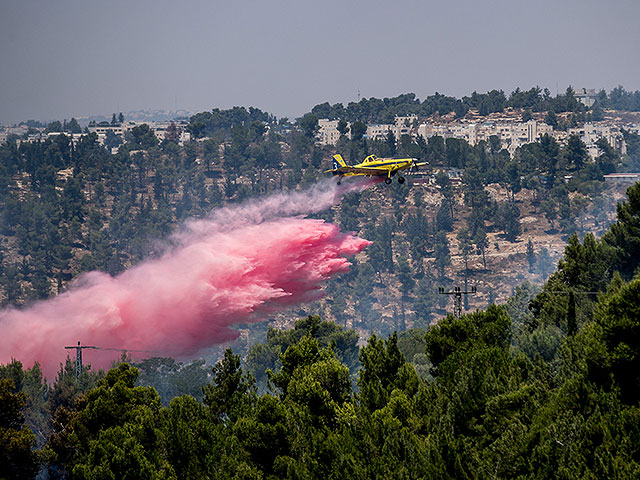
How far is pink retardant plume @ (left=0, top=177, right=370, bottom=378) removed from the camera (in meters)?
79.9

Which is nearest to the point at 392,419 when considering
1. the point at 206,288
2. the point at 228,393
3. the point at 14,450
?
the point at 228,393

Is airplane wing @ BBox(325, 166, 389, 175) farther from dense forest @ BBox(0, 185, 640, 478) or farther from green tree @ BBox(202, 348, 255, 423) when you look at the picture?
green tree @ BBox(202, 348, 255, 423)

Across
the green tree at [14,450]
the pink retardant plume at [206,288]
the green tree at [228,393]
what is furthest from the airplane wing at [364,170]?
the green tree at [14,450]

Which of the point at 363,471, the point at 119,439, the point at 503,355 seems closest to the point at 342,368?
the point at 503,355

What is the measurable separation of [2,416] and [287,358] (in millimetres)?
15240

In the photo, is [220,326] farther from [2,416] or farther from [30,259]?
[30,259]

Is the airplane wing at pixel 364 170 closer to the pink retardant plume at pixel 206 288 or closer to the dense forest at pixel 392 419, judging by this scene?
the pink retardant plume at pixel 206 288

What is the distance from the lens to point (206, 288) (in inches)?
3187

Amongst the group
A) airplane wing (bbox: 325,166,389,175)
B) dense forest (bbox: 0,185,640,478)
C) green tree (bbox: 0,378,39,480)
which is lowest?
green tree (bbox: 0,378,39,480)

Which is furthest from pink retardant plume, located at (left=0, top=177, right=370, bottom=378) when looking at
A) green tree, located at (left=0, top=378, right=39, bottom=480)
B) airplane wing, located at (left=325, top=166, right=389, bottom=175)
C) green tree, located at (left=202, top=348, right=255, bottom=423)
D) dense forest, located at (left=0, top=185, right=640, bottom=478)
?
green tree, located at (left=0, top=378, right=39, bottom=480)

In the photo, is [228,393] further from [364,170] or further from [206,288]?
[364,170]

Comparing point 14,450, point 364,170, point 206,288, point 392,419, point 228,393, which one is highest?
point 364,170

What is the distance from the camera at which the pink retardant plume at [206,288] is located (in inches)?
3145

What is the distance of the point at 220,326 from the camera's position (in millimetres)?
80562
